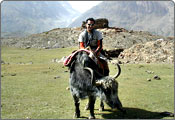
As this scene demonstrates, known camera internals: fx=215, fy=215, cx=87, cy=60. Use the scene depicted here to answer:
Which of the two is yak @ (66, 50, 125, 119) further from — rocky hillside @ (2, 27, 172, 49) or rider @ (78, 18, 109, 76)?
rocky hillside @ (2, 27, 172, 49)

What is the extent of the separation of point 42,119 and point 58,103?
190cm

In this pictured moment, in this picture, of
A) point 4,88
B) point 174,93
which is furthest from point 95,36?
point 4,88

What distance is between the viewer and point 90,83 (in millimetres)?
6348

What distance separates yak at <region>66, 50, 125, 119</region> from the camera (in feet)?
19.1

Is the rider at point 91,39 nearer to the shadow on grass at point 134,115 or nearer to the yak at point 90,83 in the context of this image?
the yak at point 90,83

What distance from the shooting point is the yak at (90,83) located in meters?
5.81

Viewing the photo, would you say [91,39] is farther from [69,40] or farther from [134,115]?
[69,40]

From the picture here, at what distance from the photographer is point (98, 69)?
680 cm

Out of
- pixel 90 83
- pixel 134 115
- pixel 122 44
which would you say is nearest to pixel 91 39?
pixel 90 83

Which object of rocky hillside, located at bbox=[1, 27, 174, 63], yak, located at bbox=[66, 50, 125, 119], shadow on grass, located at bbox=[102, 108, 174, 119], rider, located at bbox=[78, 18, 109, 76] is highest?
rocky hillside, located at bbox=[1, 27, 174, 63]

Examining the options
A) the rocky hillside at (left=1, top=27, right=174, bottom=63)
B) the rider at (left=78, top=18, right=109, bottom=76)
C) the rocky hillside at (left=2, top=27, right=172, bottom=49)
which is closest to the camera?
the rider at (left=78, top=18, right=109, bottom=76)

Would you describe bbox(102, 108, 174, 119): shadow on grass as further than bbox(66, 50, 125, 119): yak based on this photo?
Yes

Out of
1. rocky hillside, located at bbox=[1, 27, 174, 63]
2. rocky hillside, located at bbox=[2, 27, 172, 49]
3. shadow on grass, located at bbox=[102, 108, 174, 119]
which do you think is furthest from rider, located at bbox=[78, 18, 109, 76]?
rocky hillside, located at bbox=[2, 27, 172, 49]

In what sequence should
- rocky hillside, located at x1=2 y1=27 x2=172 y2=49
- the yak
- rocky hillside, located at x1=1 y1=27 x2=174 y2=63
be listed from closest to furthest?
the yak, rocky hillside, located at x1=1 y1=27 x2=174 y2=63, rocky hillside, located at x1=2 y1=27 x2=172 y2=49
